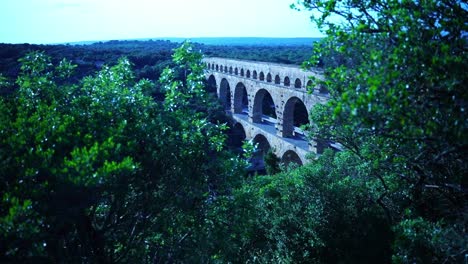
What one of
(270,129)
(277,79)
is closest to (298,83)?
(277,79)

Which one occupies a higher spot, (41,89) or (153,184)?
(41,89)

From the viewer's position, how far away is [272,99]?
3372 centimetres

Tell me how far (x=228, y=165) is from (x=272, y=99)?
26936 mm

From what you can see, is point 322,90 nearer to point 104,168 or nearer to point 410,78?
point 410,78

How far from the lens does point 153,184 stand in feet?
21.7

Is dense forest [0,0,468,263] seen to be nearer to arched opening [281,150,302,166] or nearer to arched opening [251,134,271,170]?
arched opening [281,150,302,166]

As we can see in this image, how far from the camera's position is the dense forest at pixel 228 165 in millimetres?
4570

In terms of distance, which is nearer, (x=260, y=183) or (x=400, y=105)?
(x=400, y=105)

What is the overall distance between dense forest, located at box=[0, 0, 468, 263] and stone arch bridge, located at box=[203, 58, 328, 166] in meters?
10.8

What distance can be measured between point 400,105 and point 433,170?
3.67 metres

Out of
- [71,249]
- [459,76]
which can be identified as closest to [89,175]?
[71,249]

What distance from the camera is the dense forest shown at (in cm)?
457

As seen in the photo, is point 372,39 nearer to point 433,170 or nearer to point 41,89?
point 433,170

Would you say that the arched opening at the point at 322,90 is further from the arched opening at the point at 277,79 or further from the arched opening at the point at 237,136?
the arched opening at the point at 237,136
